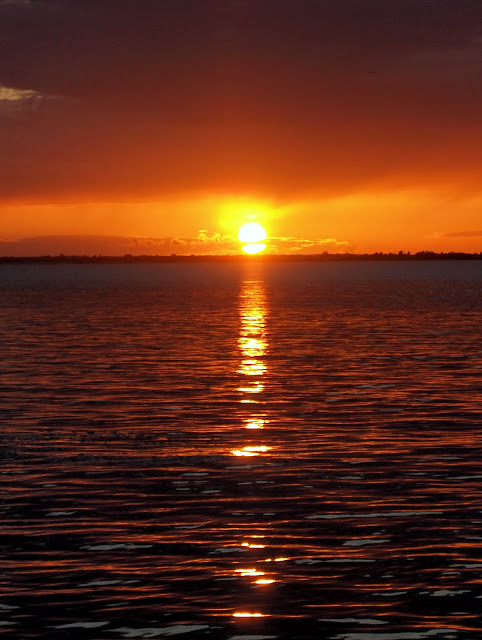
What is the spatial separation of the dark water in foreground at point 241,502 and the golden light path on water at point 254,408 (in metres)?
0.08

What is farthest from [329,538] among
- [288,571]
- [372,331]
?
[372,331]

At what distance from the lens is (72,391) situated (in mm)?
41438

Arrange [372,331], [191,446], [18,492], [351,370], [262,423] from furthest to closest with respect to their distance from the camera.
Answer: [372,331]
[351,370]
[262,423]
[191,446]
[18,492]

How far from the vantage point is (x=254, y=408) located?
3691 centimetres

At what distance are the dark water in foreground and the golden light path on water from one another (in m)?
0.08

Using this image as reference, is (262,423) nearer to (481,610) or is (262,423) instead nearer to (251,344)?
(481,610)

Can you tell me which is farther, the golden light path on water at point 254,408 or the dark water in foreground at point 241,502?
the golden light path on water at point 254,408

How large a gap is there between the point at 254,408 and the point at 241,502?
14.9 metres

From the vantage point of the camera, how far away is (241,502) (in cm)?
2205

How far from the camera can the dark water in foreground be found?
1543 centimetres

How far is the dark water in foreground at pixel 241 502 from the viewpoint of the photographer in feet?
50.6

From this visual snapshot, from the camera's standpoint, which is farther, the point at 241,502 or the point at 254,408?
the point at 254,408

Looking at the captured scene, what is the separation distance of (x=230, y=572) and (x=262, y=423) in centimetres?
1597

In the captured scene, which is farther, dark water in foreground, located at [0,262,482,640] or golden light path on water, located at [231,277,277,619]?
golden light path on water, located at [231,277,277,619]
